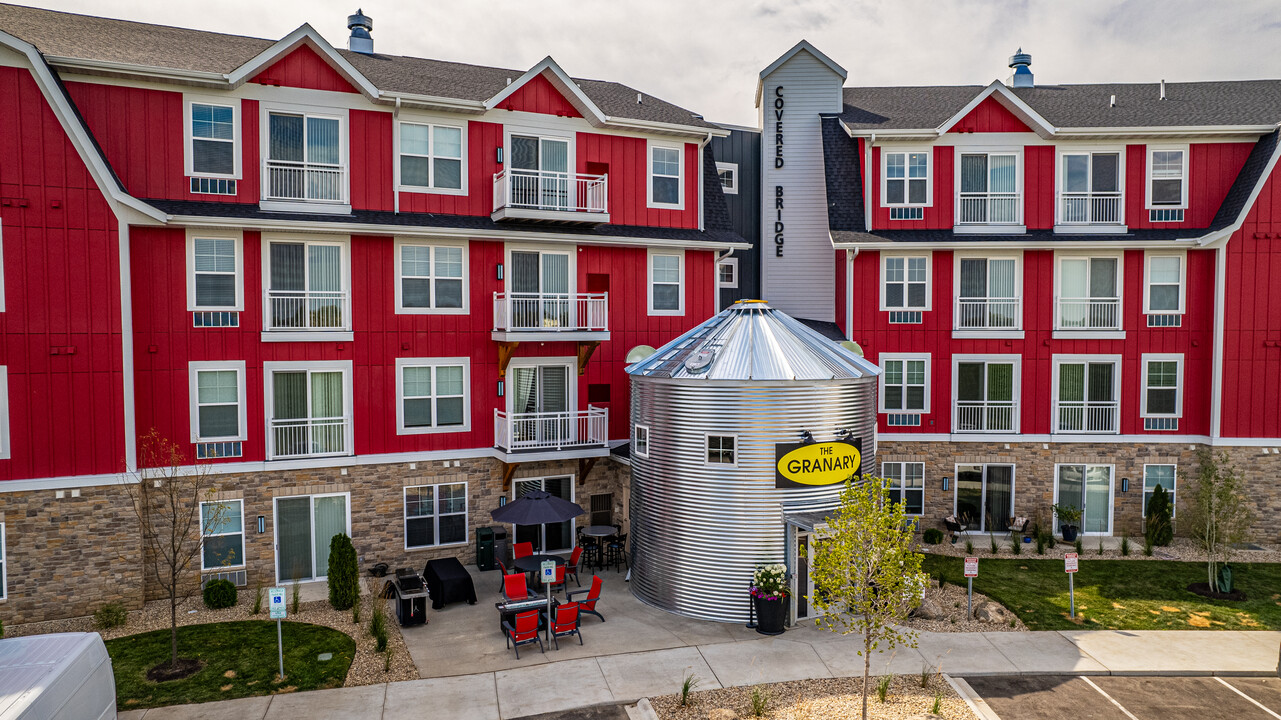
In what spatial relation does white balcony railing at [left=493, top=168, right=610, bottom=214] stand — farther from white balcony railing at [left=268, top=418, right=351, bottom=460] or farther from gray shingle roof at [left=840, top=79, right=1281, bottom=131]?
gray shingle roof at [left=840, top=79, right=1281, bottom=131]

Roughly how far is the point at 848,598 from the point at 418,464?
41.6ft

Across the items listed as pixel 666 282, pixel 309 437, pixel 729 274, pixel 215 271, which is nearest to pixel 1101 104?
pixel 729 274

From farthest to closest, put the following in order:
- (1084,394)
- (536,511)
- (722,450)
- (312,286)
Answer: (1084,394) → (312,286) → (536,511) → (722,450)

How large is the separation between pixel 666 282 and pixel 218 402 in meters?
12.5

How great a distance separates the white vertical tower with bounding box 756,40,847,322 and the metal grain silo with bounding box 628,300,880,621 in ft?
28.8

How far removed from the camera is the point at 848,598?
39.7 feet

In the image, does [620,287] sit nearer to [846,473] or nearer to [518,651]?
[846,473]

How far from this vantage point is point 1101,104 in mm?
25719

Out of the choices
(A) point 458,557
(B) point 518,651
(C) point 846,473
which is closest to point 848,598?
(C) point 846,473

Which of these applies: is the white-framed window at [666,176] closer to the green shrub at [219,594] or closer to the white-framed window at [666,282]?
the white-framed window at [666,282]

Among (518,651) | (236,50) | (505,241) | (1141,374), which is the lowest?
(518,651)

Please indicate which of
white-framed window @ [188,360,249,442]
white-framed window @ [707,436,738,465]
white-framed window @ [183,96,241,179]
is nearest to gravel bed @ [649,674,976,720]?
white-framed window @ [707,436,738,465]

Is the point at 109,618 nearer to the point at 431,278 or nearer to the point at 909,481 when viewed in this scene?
the point at 431,278

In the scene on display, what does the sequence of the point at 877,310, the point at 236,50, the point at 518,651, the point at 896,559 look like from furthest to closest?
the point at 877,310 < the point at 236,50 < the point at 518,651 < the point at 896,559
